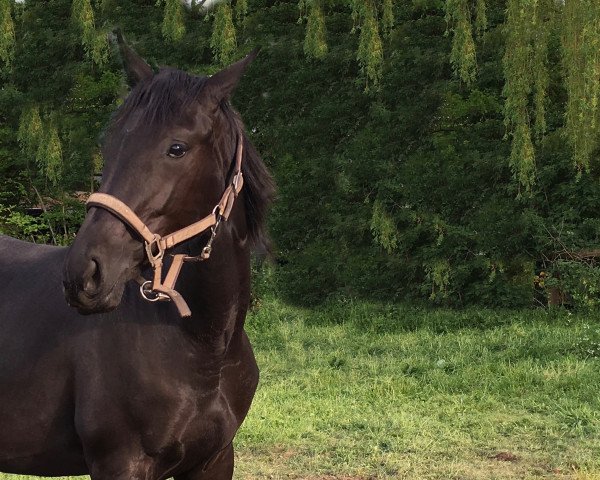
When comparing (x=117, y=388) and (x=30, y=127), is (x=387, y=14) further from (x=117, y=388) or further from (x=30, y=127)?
(x=117, y=388)

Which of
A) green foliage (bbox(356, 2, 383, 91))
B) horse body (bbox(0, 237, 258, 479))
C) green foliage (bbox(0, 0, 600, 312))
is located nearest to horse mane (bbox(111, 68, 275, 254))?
horse body (bbox(0, 237, 258, 479))

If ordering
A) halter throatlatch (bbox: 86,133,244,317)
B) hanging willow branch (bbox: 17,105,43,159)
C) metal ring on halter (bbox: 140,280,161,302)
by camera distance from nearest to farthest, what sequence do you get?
halter throatlatch (bbox: 86,133,244,317)
metal ring on halter (bbox: 140,280,161,302)
hanging willow branch (bbox: 17,105,43,159)

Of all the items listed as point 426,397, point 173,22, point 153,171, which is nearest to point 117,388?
point 153,171

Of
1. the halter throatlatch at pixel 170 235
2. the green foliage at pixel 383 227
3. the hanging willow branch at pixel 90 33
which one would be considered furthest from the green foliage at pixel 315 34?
the halter throatlatch at pixel 170 235

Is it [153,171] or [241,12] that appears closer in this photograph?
[153,171]

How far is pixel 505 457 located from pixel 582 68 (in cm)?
522

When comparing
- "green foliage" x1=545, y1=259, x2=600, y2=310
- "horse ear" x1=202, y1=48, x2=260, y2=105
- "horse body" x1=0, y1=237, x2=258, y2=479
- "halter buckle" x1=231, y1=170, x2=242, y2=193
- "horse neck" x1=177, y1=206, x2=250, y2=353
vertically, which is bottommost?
"green foliage" x1=545, y1=259, x2=600, y2=310

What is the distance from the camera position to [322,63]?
12328mm

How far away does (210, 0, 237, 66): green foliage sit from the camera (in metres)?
11.6

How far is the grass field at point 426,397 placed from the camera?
5.75 metres

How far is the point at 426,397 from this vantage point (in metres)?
7.75

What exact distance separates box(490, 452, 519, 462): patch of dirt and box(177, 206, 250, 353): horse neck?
3583 millimetres

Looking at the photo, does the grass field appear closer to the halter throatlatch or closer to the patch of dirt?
the patch of dirt

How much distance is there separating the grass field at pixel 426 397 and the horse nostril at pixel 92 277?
11.6ft
